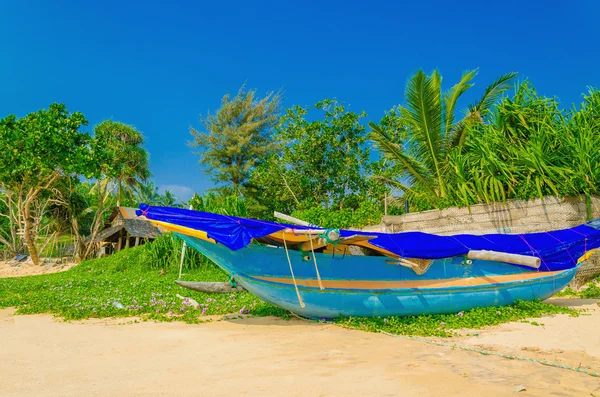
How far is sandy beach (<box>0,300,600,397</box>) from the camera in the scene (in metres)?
3.42

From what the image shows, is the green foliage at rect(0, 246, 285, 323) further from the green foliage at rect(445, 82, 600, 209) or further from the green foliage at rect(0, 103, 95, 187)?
the green foliage at rect(0, 103, 95, 187)

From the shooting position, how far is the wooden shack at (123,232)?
24.5 m

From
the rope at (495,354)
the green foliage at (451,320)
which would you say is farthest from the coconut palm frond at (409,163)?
the rope at (495,354)

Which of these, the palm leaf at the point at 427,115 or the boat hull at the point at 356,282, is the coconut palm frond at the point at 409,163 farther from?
the boat hull at the point at 356,282

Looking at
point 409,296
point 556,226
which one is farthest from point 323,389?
Answer: point 556,226

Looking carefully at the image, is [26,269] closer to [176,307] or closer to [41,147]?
[41,147]

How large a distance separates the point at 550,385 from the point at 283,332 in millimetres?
3198

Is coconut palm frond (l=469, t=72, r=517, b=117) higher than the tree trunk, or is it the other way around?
coconut palm frond (l=469, t=72, r=517, b=117)

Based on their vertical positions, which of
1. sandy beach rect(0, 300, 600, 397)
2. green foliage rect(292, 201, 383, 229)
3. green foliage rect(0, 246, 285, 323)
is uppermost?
green foliage rect(292, 201, 383, 229)

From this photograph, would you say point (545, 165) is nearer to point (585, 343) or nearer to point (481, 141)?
point (481, 141)

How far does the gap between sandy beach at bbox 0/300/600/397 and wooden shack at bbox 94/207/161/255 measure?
18142 millimetres

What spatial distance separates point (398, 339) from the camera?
17.1 ft

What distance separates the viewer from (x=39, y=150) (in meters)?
19.2

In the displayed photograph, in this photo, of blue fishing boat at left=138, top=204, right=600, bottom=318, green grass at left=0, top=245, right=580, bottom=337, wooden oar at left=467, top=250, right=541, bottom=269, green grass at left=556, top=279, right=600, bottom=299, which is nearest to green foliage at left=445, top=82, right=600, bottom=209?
green grass at left=556, top=279, right=600, bottom=299
